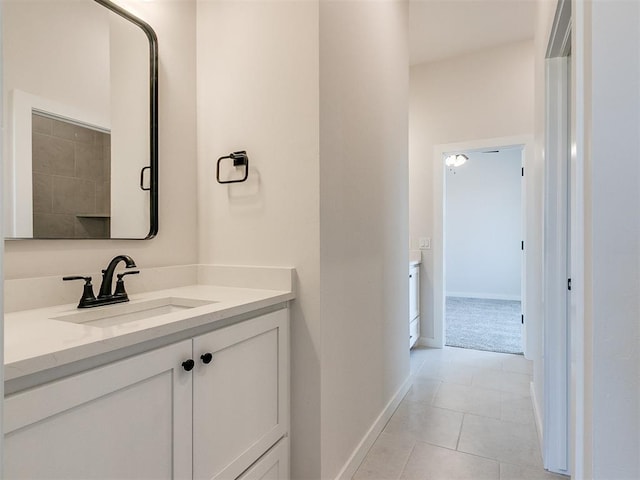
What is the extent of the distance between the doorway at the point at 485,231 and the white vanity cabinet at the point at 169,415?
16.1 feet

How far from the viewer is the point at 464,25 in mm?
3230

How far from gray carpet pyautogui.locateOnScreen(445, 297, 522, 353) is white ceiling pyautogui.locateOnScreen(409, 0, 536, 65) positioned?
2.88 m

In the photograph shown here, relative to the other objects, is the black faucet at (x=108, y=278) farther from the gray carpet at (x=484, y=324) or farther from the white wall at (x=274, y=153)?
the gray carpet at (x=484, y=324)

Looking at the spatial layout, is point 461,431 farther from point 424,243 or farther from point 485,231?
point 485,231

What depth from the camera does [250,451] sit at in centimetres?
129

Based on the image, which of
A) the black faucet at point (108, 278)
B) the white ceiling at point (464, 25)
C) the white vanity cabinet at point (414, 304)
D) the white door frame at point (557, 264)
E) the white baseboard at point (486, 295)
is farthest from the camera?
the white baseboard at point (486, 295)

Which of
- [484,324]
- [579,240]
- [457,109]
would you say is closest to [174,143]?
[579,240]

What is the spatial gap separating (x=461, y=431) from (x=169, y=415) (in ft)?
5.70

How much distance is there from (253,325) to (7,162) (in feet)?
3.11

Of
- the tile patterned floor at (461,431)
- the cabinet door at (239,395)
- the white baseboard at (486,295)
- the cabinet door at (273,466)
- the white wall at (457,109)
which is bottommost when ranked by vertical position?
the tile patterned floor at (461,431)

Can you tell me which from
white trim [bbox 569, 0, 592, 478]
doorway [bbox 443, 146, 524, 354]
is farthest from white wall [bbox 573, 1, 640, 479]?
doorway [bbox 443, 146, 524, 354]

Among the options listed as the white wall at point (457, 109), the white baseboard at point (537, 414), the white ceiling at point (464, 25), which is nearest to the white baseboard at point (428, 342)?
the white wall at point (457, 109)

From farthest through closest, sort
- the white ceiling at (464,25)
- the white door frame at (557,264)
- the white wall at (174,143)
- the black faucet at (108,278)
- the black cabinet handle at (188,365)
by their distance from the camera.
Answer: the white ceiling at (464,25)
the white door frame at (557,264)
the white wall at (174,143)
the black faucet at (108,278)
the black cabinet handle at (188,365)

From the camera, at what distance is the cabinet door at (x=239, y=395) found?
112cm
